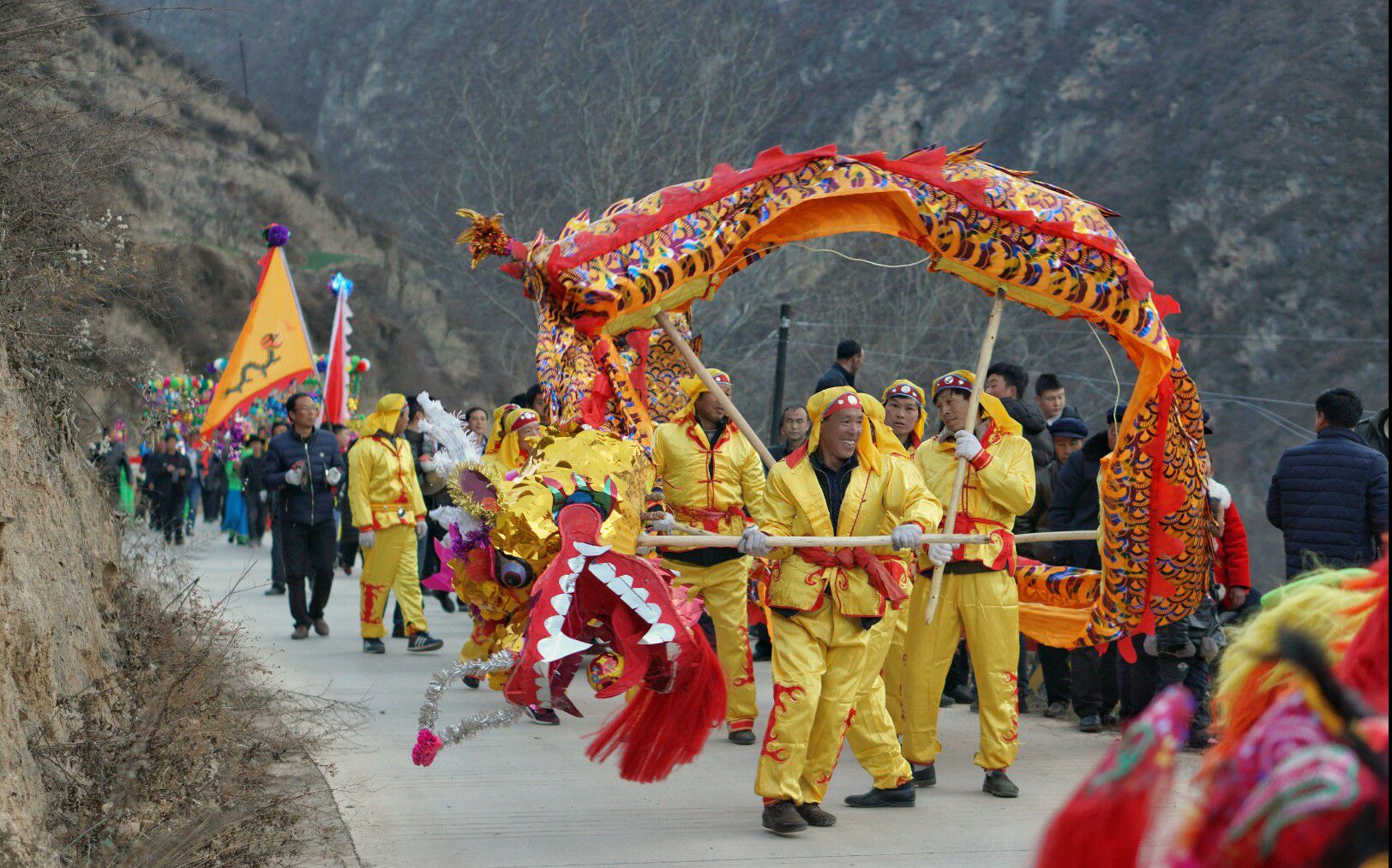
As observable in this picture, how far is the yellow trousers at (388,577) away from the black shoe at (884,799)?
518 centimetres

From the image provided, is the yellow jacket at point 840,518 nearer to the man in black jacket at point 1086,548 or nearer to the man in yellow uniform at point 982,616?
the man in yellow uniform at point 982,616

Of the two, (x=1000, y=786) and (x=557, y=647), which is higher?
(x=557, y=647)

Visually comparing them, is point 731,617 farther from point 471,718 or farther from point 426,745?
point 426,745

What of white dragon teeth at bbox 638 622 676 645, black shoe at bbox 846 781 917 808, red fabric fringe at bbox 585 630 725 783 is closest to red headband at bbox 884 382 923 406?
black shoe at bbox 846 781 917 808

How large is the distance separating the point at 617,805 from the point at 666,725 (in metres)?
1.00

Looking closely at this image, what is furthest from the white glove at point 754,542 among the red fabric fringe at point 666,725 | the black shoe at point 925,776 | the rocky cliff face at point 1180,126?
the rocky cliff face at point 1180,126

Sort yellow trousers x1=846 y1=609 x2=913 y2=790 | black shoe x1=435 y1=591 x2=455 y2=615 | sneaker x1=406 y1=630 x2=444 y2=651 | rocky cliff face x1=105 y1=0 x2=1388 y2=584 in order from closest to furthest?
yellow trousers x1=846 y1=609 x2=913 y2=790
sneaker x1=406 y1=630 x2=444 y2=651
black shoe x1=435 y1=591 x2=455 y2=615
rocky cliff face x1=105 y1=0 x2=1388 y2=584

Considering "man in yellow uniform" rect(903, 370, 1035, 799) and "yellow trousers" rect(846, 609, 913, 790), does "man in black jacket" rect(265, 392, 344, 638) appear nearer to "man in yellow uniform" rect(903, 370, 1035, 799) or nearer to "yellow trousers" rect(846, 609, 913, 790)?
"man in yellow uniform" rect(903, 370, 1035, 799)

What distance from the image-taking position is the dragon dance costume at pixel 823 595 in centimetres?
585

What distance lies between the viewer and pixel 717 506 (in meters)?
8.08

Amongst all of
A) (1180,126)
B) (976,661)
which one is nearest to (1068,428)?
(976,661)

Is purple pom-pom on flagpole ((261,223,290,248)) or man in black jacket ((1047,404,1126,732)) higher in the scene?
purple pom-pom on flagpole ((261,223,290,248))

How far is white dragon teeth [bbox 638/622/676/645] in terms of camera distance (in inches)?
208

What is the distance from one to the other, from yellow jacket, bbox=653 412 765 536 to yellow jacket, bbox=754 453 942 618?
1.82m
